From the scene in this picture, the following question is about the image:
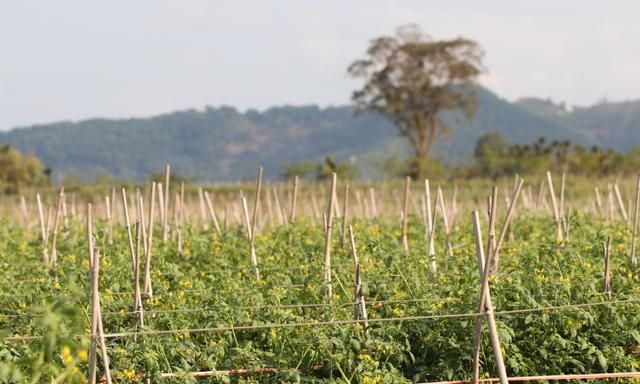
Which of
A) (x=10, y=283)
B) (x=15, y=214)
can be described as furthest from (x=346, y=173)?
(x=10, y=283)

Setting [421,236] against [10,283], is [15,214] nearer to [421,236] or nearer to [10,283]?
[421,236]

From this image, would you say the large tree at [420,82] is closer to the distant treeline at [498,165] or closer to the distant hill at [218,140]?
the distant treeline at [498,165]

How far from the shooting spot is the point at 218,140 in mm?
194375

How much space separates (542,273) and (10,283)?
4.07 m

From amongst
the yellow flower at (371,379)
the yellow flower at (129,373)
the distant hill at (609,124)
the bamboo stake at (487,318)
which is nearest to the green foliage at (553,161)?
the bamboo stake at (487,318)

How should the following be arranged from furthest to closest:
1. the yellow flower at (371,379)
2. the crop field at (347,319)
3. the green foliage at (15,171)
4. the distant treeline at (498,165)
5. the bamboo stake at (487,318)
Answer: the distant treeline at (498,165), the green foliage at (15,171), the crop field at (347,319), the yellow flower at (371,379), the bamboo stake at (487,318)

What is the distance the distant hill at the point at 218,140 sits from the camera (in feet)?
578

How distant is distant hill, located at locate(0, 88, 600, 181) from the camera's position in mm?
176250

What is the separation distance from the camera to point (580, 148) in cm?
4706

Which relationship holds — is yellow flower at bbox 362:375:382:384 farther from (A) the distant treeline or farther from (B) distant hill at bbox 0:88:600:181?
(B) distant hill at bbox 0:88:600:181

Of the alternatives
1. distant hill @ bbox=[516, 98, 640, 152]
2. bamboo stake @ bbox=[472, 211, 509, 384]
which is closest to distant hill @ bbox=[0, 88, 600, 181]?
distant hill @ bbox=[516, 98, 640, 152]

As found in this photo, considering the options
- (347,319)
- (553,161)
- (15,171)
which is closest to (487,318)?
(347,319)

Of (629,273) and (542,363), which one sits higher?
(629,273)

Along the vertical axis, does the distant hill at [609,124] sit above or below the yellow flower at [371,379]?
above
